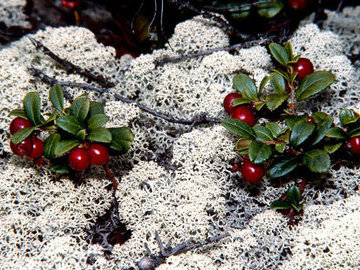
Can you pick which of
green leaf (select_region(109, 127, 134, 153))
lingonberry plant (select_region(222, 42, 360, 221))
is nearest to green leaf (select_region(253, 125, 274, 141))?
lingonberry plant (select_region(222, 42, 360, 221))

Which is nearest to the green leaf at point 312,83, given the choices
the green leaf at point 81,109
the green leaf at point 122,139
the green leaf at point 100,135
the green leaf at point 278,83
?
the green leaf at point 278,83

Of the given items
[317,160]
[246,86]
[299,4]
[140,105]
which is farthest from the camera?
[299,4]

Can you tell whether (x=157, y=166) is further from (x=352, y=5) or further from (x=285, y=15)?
(x=352, y=5)

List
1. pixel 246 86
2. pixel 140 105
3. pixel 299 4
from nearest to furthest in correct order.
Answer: pixel 246 86 → pixel 140 105 → pixel 299 4

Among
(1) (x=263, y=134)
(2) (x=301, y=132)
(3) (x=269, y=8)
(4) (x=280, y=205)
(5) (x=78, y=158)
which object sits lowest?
(4) (x=280, y=205)

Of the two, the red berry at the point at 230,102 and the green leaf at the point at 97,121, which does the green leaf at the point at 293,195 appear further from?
the green leaf at the point at 97,121

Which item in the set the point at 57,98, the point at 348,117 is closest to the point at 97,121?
the point at 57,98

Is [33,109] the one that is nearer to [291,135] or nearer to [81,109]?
[81,109]
